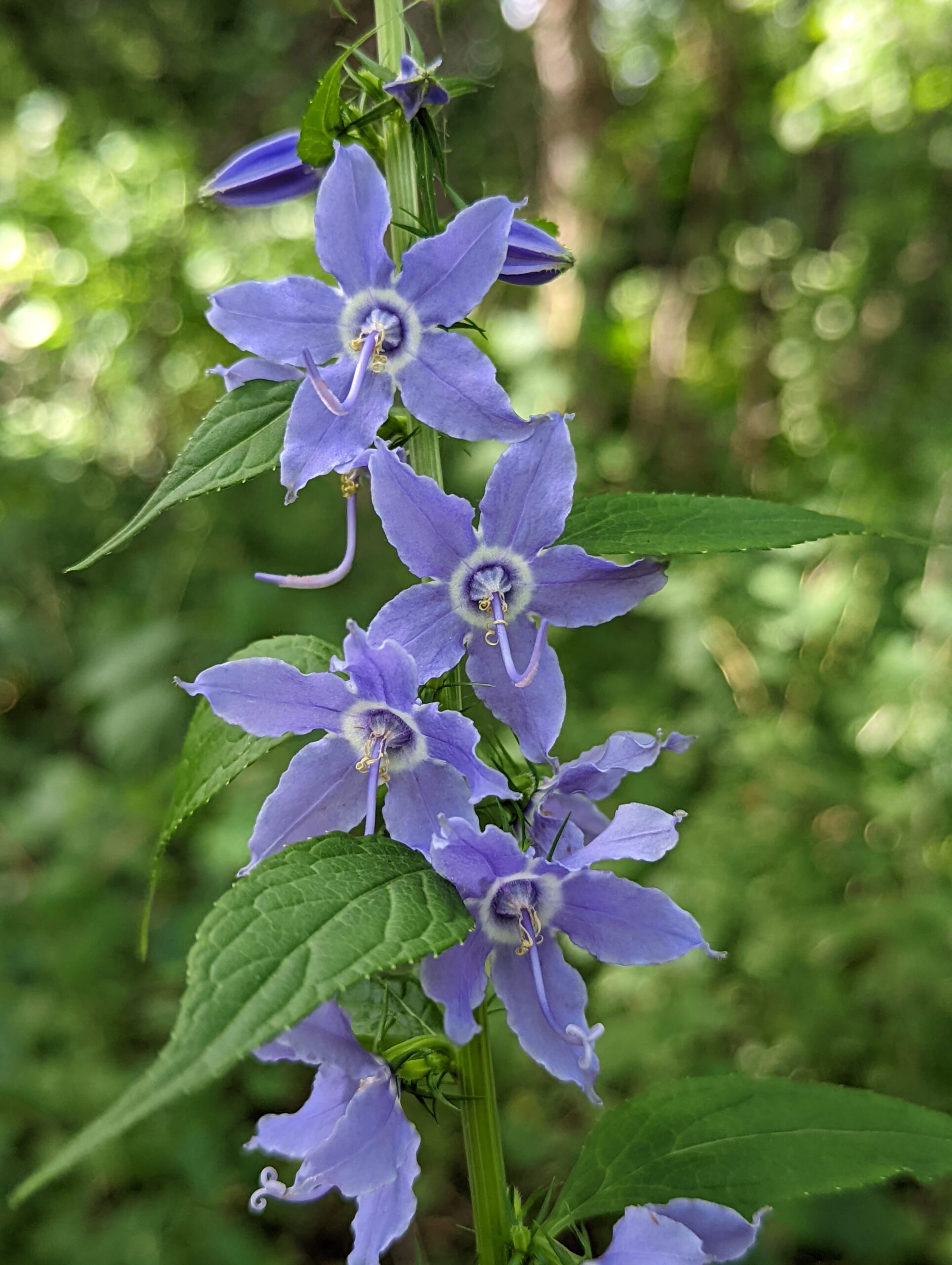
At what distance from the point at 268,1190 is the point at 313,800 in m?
0.26

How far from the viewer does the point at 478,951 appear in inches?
27.3

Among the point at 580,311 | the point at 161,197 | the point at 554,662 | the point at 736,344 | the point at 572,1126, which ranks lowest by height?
the point at 572,1126

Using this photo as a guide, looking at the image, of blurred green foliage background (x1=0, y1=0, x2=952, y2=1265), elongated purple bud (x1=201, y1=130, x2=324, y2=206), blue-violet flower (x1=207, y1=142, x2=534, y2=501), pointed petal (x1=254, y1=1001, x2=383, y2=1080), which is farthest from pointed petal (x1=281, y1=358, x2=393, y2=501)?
blurred green foliage background (x1=0, y1=0, x2=952, y2=1265)

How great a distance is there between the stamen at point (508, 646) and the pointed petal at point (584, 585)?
3cm

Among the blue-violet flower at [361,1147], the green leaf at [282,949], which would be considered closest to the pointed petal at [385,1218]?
the blue-violet flower at [361,1147]

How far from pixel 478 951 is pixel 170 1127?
1668mm

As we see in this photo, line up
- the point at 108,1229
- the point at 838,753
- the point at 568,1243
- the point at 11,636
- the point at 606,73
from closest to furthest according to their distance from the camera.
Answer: the point at 568,1243 < the point at 108,1229 < the point at 838,753 < the point at 11,636 < the point at 606,73

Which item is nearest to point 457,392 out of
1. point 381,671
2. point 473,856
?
point 381,671

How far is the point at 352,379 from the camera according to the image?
722mm

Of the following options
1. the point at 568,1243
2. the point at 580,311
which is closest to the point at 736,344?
the point at 580,311

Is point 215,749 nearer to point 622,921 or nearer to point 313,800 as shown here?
point 313,800

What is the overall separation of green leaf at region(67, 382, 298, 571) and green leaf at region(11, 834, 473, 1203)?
228 millimetres

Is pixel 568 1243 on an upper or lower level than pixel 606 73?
lower

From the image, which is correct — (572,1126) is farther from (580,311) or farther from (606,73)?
(606,73)
